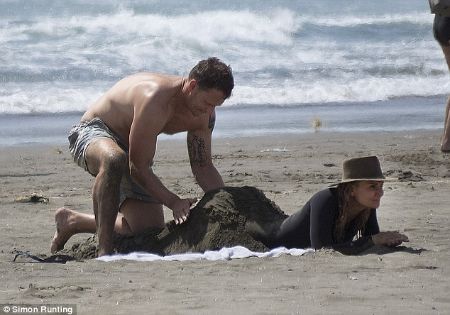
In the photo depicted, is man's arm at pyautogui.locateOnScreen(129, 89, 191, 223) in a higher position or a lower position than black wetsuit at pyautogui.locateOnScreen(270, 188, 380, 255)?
higher

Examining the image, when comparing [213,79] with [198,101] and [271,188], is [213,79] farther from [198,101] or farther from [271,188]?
[271,188]

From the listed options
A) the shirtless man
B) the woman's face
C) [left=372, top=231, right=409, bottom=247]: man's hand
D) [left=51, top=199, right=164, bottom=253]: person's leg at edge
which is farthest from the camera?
[left=51, top=199, right=164, bottom=253]: person's leg at edge

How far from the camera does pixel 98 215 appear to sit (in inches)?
249

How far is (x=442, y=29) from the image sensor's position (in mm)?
9562

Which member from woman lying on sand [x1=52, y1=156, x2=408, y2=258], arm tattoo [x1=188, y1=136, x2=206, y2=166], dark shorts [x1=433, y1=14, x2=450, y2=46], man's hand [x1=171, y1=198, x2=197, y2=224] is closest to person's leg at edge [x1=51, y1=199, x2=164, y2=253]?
woman lying on sand [x1=52, y1=156, x2=408, y2=258]

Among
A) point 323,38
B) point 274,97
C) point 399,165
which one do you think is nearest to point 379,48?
point 323,38

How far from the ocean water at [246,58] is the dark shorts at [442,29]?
133 inches

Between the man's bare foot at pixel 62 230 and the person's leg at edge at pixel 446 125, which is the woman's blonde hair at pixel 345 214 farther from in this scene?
the person's leg at edge at pixel 446 125

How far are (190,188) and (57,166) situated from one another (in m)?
2.04

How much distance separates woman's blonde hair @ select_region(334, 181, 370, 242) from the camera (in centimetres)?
582

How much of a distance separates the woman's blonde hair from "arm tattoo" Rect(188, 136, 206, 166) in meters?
1.09

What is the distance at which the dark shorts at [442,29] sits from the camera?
9.52m

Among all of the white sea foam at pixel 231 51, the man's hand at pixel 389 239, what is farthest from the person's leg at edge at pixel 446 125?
the white sea foam at pixel 231 51

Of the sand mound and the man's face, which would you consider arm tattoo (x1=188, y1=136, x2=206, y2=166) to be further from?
the man's face
